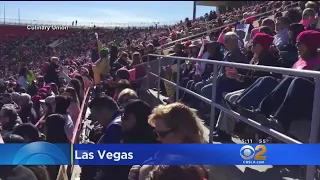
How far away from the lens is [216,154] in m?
3.01

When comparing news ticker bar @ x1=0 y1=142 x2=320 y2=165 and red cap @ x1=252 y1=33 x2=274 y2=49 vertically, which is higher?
red cap @ x1=252 y1=33 x2=274 y2=49

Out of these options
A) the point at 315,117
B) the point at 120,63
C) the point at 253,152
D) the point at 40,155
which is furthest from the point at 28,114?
the point at 315,117

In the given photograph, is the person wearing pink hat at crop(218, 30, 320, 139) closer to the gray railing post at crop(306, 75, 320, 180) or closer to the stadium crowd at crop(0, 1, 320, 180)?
the stadium crowd at crop(0, 1, 320, 180)

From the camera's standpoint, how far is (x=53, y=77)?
4020 mm

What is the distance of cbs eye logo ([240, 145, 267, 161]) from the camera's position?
305 cm

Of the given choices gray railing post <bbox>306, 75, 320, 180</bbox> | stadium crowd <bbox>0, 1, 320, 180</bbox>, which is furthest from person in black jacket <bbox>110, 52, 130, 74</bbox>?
gray railing post <bbox>306, 75, 320, 180</bbox>

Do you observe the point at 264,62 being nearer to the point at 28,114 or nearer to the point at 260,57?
the point at 260,57

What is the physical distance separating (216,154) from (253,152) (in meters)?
0.28

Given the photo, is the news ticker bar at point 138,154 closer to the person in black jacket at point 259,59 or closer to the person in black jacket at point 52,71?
the person in black jacket at point 52,71

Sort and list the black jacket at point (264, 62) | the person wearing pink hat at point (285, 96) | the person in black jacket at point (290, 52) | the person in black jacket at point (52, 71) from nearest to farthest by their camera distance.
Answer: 1. the person wearing pink hat at point (285, 96)
2. the person in black jacket at point (52, 71)
3. the black jacket at point (264, 62)
4. the person in black jacket at point (290, 52)

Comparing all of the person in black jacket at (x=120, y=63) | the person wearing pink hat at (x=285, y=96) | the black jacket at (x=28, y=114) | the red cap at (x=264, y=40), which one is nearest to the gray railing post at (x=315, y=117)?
the person wearing pink hat at (x=285, y=96)

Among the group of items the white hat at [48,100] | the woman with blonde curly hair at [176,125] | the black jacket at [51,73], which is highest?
the black jacket at [51,73]

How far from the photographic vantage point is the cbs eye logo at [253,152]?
3055 millimetres

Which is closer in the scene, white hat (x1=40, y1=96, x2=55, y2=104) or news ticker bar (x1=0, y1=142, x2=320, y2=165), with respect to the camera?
news ticker bar (x1=0, y1=142, x2=320, y2=165)
